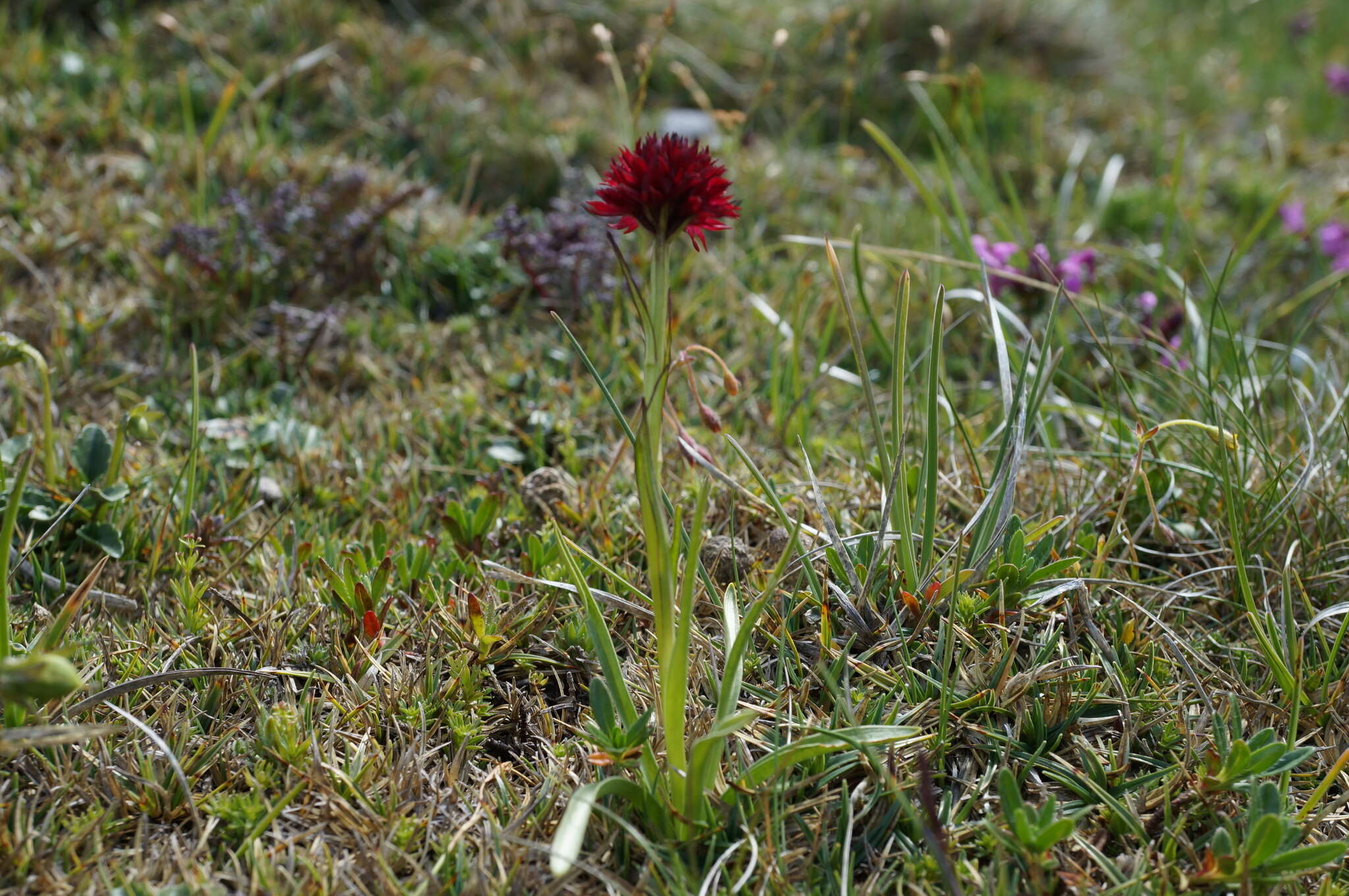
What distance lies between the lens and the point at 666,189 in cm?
111

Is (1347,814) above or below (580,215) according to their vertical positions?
below

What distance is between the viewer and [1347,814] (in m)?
1.43

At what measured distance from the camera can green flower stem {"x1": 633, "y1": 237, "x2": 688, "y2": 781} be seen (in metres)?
1.16

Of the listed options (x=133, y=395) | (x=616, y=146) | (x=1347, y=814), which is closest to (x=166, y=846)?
(x=133, y=395)

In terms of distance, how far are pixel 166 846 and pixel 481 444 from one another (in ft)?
3.87

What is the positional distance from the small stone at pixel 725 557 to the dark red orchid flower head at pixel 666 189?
80cm

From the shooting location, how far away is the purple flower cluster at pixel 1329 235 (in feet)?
10.4

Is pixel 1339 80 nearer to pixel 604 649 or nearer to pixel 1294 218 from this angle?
pixel 1294 218

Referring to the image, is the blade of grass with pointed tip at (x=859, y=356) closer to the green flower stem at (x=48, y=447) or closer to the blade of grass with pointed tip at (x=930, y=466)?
the blade of grass with pointed tip at (x=930, y=466)

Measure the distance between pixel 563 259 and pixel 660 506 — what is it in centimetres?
171

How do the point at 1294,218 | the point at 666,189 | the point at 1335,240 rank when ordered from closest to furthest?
1. the point at 666,189
2. the point at 1335,240
3. the point at 1294,218

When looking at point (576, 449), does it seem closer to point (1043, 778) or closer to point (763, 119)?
point (1043, 778)

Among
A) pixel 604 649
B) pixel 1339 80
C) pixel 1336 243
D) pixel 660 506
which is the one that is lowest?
pixel 604 649

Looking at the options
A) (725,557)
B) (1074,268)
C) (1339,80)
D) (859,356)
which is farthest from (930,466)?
(1339,80)
